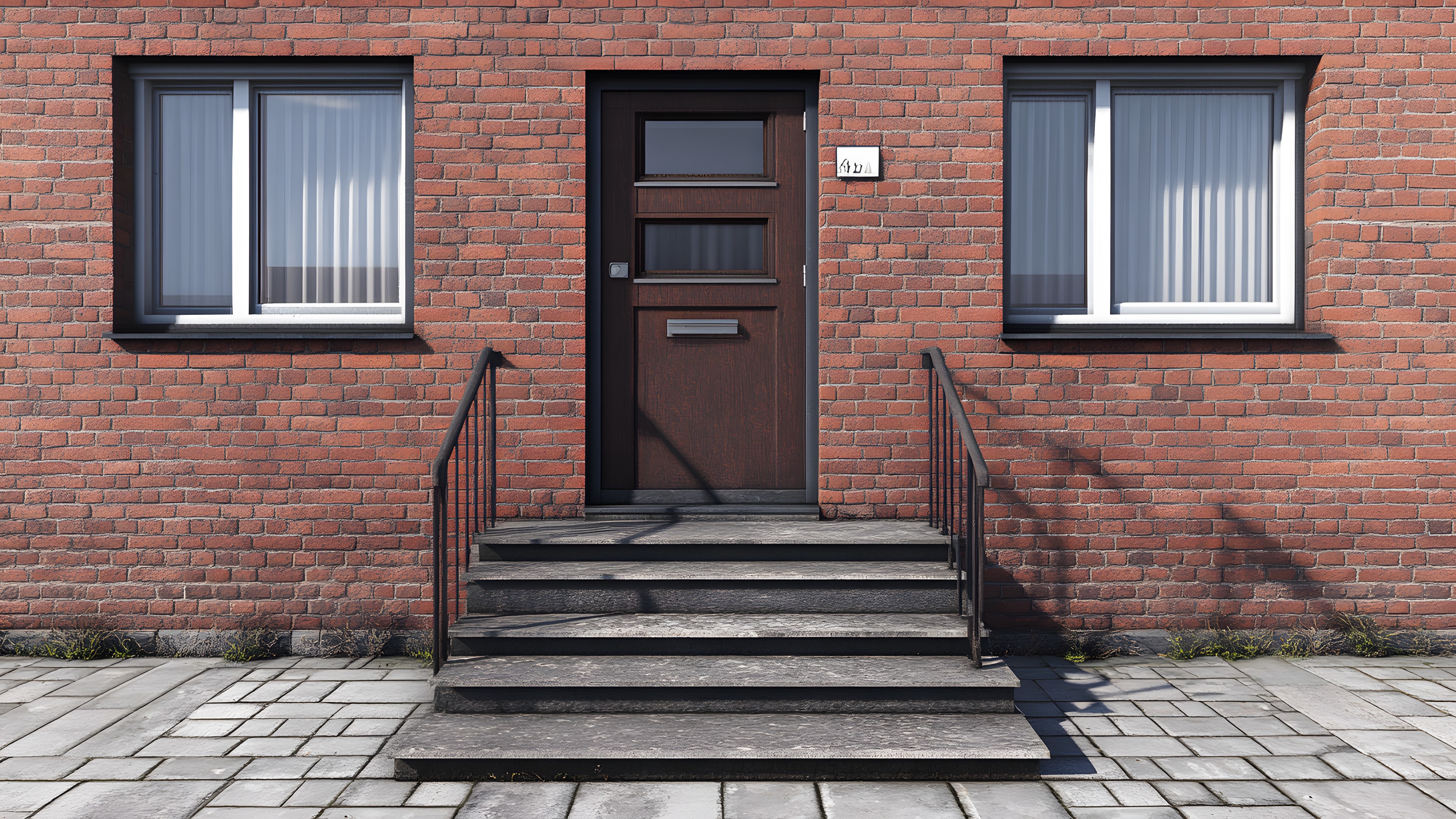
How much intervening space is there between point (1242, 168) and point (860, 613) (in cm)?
305

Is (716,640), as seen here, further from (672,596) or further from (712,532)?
(712,532)

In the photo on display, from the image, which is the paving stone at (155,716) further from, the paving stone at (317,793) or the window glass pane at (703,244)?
the window glass pane at (703,244)

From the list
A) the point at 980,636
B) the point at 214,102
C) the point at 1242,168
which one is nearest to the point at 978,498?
the point at 980,636

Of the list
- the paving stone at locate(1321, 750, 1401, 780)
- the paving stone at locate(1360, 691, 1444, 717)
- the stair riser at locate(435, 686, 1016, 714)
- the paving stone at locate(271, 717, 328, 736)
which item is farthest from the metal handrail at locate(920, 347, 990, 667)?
the paving stone at locate(271, 717, 328, 736)

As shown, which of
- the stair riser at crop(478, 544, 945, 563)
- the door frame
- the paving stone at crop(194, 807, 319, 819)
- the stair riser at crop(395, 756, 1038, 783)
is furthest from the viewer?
the door frame

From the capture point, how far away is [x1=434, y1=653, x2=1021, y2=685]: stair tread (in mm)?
2824

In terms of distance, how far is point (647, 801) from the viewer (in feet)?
7.97

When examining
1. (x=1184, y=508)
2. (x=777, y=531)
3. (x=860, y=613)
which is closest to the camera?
(x=860, y=613)

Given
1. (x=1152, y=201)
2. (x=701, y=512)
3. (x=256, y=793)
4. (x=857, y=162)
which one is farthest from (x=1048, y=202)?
(x=256, y=793)

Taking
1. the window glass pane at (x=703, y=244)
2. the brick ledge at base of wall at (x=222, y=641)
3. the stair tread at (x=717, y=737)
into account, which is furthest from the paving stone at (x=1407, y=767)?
the brick ledge at base of wall at (x=222, y=641)

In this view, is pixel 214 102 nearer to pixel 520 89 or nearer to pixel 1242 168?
pixel 520 89

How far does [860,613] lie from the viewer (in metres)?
3.23

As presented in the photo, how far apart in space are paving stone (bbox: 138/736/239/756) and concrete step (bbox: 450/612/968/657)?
0.77 metres

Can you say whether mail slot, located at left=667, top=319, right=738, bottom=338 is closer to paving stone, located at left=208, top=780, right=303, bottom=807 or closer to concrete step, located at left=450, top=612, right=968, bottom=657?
concrete step, located at left=450, top=612, right=968, bottom=657
